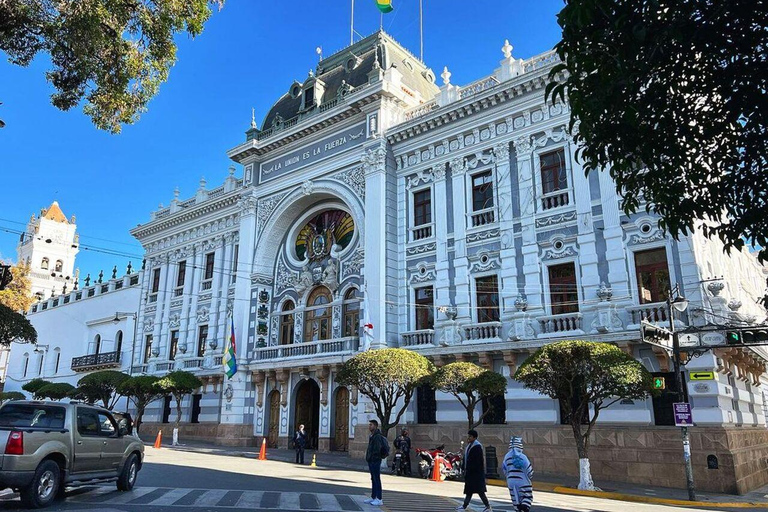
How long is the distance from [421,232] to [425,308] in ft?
11.4

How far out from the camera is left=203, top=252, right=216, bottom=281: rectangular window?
1415 inches

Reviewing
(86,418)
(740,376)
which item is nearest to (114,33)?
(86,418)

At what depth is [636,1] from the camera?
267 inches

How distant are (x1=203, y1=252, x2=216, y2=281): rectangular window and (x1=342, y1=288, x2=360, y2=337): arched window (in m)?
11.8

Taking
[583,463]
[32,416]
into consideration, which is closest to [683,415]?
[583,463]

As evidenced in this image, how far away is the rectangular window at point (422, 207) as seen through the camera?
26.0m

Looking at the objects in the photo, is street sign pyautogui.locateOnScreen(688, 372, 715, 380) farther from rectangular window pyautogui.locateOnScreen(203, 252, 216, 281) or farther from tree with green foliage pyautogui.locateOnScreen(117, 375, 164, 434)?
rectangular window pyautogui.locateOnScreen(203, 252, 216, 281)

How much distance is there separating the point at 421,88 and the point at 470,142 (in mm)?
8392

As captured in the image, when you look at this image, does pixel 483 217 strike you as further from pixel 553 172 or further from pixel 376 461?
pixel 376 461

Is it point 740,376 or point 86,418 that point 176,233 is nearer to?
point 86,418

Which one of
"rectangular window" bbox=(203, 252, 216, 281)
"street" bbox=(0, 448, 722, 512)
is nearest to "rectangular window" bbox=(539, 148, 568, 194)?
"street" bbox=(0, 448, 722, 512)

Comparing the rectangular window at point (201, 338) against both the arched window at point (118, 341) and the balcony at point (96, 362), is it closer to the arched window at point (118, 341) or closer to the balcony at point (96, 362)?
the balcony at point (96, 362)

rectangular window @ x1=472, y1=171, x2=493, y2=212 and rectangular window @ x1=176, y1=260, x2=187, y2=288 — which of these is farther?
rectangular window @ x1=176, y1=260, x2=187, y2=288

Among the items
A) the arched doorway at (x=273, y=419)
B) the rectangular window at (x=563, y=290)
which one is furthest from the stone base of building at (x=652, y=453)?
the arched doorway at (x=273, y=419)
